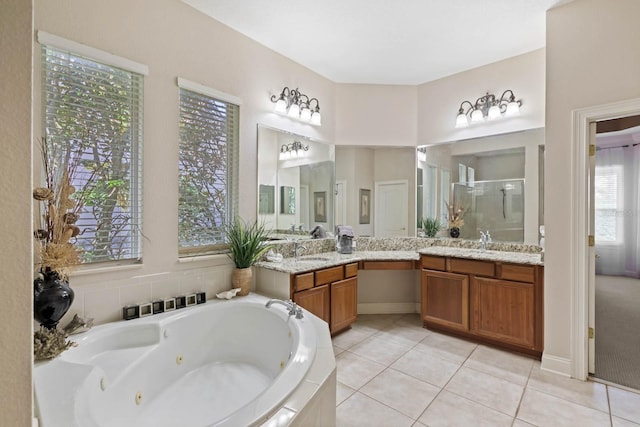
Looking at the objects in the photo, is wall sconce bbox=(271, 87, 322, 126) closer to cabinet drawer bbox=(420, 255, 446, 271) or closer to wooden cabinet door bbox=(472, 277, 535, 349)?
cabinet drawer bbox=(420, 255, 446, 271)

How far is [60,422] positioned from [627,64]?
3679mm

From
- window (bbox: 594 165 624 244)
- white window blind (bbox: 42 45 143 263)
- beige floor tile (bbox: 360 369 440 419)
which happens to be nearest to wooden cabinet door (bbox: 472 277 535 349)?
beige floor tile (bbox: 360 369 440 419)

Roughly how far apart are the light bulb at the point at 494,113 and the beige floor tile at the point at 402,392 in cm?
269

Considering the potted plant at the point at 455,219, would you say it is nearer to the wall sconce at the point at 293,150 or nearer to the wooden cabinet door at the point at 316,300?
the wooden cabinet door at the point at 316,300

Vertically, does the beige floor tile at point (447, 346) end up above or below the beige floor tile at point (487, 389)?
above

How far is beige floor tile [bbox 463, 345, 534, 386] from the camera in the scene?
232 centimetres

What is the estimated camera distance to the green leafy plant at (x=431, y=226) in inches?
143

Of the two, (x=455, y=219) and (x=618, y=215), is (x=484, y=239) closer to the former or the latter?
(x=455, y=219)

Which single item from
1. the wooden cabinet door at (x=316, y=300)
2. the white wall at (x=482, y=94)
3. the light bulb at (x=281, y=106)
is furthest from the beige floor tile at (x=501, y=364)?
the light bulb at (x=281, y=106)

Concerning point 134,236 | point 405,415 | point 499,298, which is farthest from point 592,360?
point 134,236

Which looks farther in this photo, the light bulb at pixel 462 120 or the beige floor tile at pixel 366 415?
the light bulb at pixel 462 120

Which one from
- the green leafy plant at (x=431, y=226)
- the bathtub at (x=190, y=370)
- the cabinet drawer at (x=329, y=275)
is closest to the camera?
the bathtub at (x=190, y=370)

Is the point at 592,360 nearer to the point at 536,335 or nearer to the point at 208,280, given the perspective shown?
the point at 536,335

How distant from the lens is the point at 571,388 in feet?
7.08
